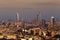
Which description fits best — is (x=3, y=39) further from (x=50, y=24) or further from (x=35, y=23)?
(x=35, y=23)

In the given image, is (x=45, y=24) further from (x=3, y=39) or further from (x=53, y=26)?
(x=3, y=39)

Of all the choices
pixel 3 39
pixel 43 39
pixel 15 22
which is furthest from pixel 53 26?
pixel 3 39

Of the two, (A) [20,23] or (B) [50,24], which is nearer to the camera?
(B) [50,24]

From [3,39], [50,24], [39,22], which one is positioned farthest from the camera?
[39,22]

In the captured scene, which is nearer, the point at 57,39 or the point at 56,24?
the point at 57,39

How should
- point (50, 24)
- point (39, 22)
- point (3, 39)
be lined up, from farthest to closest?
point (39, 22)
point (50, 24)
point (3, 39)

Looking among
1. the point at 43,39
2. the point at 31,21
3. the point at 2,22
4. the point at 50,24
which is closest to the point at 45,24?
the point at 50,24

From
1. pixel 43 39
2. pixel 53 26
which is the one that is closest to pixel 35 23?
pixel 53 26
